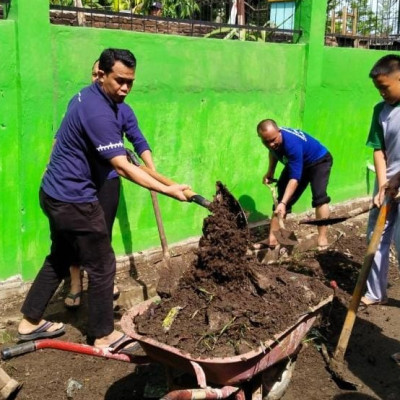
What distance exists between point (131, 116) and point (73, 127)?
846 millimetres

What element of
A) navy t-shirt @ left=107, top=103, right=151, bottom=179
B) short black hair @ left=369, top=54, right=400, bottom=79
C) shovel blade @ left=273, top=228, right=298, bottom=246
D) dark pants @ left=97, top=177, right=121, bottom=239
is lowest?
shovel blade @ left=273, top=228, right=298, bottom=246

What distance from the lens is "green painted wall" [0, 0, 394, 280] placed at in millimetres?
4359

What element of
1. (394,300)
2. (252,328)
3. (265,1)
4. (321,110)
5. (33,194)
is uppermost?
(265,1)

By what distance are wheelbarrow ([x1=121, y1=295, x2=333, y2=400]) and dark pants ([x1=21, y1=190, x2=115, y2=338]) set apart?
811mm

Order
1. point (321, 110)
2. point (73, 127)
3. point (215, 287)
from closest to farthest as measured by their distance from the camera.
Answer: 1. point (215, 287)
2. point (73, 127)
3. point (321, 110)

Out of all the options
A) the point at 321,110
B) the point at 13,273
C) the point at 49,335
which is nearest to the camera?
the point at 49,335

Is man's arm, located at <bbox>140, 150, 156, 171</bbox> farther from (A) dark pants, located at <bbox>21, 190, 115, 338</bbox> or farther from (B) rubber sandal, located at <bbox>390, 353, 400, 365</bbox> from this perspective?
(B) rubber sandal, located at <bbox>390, 353, 400, 365</bbox>

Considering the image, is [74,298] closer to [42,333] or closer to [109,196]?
[42,333]

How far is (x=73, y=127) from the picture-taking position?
12.0 ft

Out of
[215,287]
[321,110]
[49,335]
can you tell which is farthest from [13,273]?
[321,110]

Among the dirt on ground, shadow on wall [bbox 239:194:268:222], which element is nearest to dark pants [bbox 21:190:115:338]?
the dirt on ground

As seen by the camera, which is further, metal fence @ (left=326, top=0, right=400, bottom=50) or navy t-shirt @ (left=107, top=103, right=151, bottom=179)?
metal fence @ (left=326, top=0, right=400, bottom=50)

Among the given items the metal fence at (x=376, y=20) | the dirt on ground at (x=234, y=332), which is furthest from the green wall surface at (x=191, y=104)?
the metal fence at (x=376, y=20)

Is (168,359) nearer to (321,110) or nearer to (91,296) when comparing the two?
(91,296)
